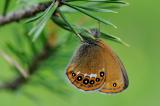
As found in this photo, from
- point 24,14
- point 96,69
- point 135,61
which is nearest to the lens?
point 24,14

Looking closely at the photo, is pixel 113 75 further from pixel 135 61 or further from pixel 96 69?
pixel 135 61

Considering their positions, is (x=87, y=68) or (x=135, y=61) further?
(x=135, y=61)

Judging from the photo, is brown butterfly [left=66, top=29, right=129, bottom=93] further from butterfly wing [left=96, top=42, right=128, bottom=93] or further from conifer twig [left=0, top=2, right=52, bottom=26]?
conifer twig [left=0, top=2, right=52, bottom=26]

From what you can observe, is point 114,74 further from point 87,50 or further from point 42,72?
point 42,72

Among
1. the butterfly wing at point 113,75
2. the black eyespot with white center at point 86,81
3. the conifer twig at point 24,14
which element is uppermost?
the conifer twig at point 24,14

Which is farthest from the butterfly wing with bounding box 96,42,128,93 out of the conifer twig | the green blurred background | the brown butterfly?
the green blurred background

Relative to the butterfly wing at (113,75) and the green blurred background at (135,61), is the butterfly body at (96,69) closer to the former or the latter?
the butterfly wing at (113,75)

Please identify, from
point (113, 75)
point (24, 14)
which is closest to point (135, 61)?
point (113, 75)

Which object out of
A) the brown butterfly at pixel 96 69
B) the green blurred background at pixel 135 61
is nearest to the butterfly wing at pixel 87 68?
the brown butterfly at pixel 96 69

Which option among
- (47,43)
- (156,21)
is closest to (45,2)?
(47,43)

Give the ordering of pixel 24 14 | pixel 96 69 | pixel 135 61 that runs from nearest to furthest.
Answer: pixel 24 14 → pixel 96 69 → pixel 135 61
